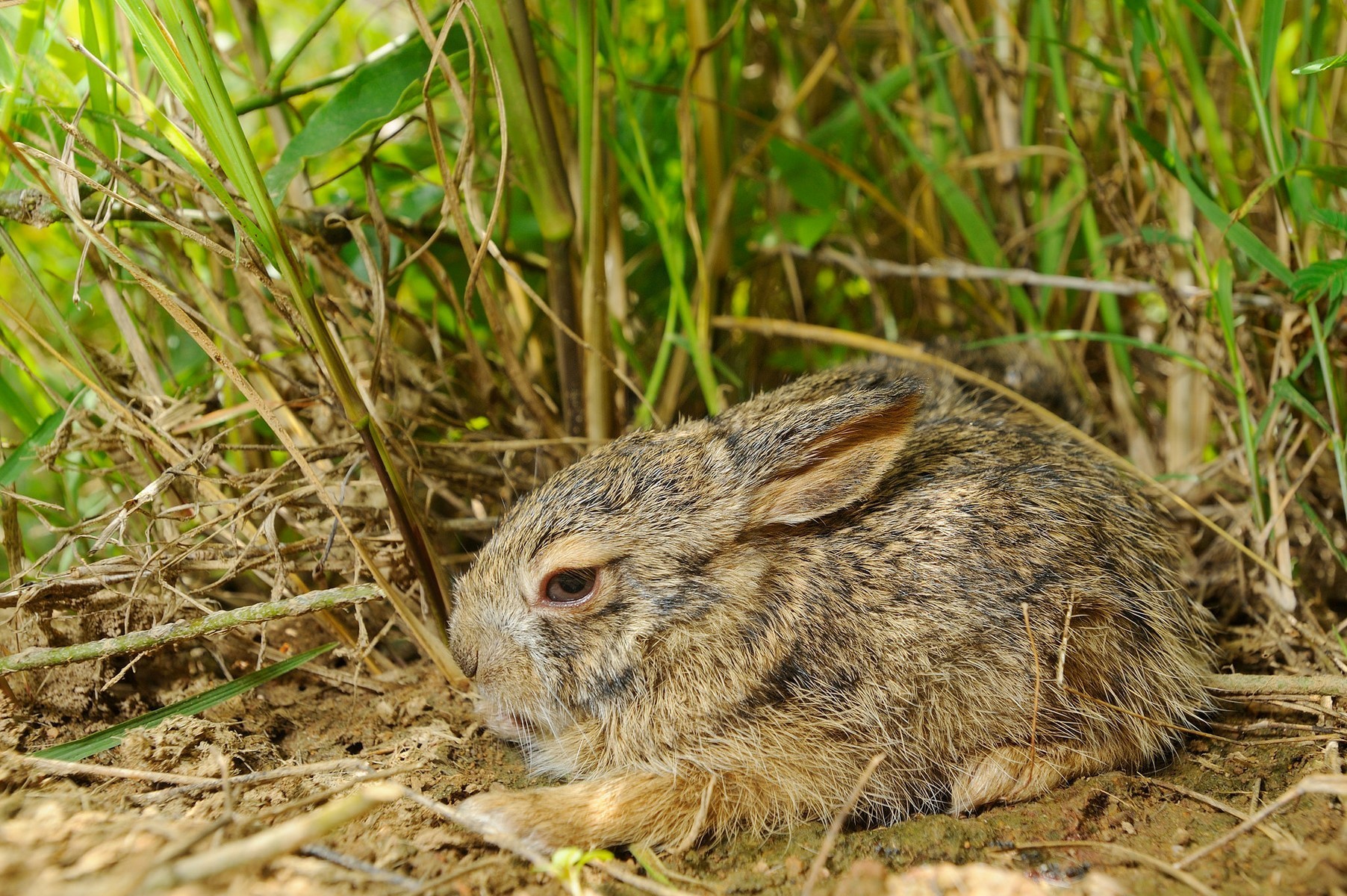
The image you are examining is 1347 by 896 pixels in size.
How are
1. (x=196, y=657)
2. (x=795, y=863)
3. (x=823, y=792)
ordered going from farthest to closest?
(x=196, y=657) → (x=823, y=792) → (x=795, y=863)

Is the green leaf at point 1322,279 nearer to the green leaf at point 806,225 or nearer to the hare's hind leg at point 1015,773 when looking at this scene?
the hare's hind leg at point 1015,773

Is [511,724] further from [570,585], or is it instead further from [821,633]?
[821,633]

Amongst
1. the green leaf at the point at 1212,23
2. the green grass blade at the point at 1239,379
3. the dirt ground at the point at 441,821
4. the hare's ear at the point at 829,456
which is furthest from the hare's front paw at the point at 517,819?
the green leaf at the point at 1212,23

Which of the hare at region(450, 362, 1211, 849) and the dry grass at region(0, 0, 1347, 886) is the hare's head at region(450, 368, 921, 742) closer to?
the hare at region(450, 362, 1211, 849)

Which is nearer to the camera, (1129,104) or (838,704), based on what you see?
(838,704)

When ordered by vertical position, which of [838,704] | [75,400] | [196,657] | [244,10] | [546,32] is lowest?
[838,704]

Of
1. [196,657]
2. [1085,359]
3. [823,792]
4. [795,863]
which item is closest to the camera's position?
[795,863]

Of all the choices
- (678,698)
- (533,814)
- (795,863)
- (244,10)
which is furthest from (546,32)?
(795,863)

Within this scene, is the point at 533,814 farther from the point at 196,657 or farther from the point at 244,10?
the point at 244,10
